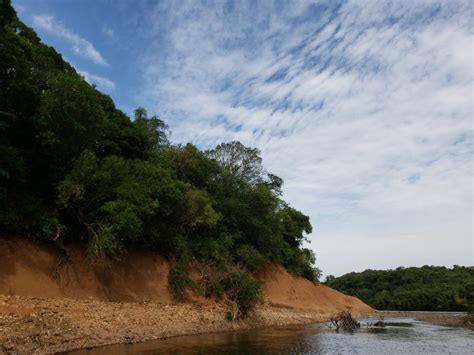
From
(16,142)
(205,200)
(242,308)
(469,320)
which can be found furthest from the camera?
(469,320)

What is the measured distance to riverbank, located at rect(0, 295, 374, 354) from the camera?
18.9 metres

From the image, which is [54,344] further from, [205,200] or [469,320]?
[469,320]

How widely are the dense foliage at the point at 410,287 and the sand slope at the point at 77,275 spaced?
6531 centimetres

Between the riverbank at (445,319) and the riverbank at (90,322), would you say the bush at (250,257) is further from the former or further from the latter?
the riverbank at (445,319)

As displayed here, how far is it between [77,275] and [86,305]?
366 cm

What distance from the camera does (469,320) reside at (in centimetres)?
4812

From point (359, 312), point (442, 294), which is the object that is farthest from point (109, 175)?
point (442, 294)

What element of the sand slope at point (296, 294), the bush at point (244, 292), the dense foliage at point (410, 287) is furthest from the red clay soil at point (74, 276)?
the dense foliage at point (410, 287)

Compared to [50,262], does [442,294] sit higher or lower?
higher

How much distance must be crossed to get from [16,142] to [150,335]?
15159mm

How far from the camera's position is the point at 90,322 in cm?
2278

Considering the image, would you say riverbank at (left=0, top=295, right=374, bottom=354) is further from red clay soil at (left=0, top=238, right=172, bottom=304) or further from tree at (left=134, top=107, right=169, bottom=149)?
tree at (left=134, top=107, right=169, bottom=149)

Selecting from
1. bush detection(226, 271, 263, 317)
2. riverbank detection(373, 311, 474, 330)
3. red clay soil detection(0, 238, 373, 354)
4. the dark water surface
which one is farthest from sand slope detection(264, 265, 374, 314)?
the dark water surface

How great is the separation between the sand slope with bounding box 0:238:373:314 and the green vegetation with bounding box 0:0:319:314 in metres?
1.06
